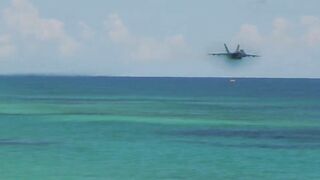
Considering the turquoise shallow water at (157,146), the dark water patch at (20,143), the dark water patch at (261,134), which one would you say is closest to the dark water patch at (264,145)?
the turquoise shallow water at (157,146)

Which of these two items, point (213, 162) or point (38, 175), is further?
point (213, 162)

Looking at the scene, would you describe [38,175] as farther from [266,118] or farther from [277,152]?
[266,118]

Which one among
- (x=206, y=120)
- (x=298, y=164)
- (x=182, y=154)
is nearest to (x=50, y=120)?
(x=206, y=120)

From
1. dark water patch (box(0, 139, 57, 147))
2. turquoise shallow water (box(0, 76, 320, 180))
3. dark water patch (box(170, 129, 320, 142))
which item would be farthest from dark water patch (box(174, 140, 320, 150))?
dark water patch (box(0, 139, 57, 147))

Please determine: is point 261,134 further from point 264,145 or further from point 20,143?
point 20,143

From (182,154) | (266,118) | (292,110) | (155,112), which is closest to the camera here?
(182,154)

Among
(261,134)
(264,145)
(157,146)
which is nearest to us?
(157,146)

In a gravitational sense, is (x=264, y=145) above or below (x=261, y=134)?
below

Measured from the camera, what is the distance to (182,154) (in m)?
37.6

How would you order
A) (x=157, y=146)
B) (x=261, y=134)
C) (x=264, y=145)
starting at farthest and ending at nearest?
(x=261, y=134) < (x=264, y=145) < (x=157, y=146)

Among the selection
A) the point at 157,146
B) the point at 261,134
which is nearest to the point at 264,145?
the point at 157,146

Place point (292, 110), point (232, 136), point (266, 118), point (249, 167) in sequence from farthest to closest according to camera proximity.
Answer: point (292, 110) < point (266, 118) < point (232, 136) < point (249, 167)

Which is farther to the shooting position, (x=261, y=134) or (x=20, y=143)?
(x=261, y=134)

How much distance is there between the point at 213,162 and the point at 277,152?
475cm
